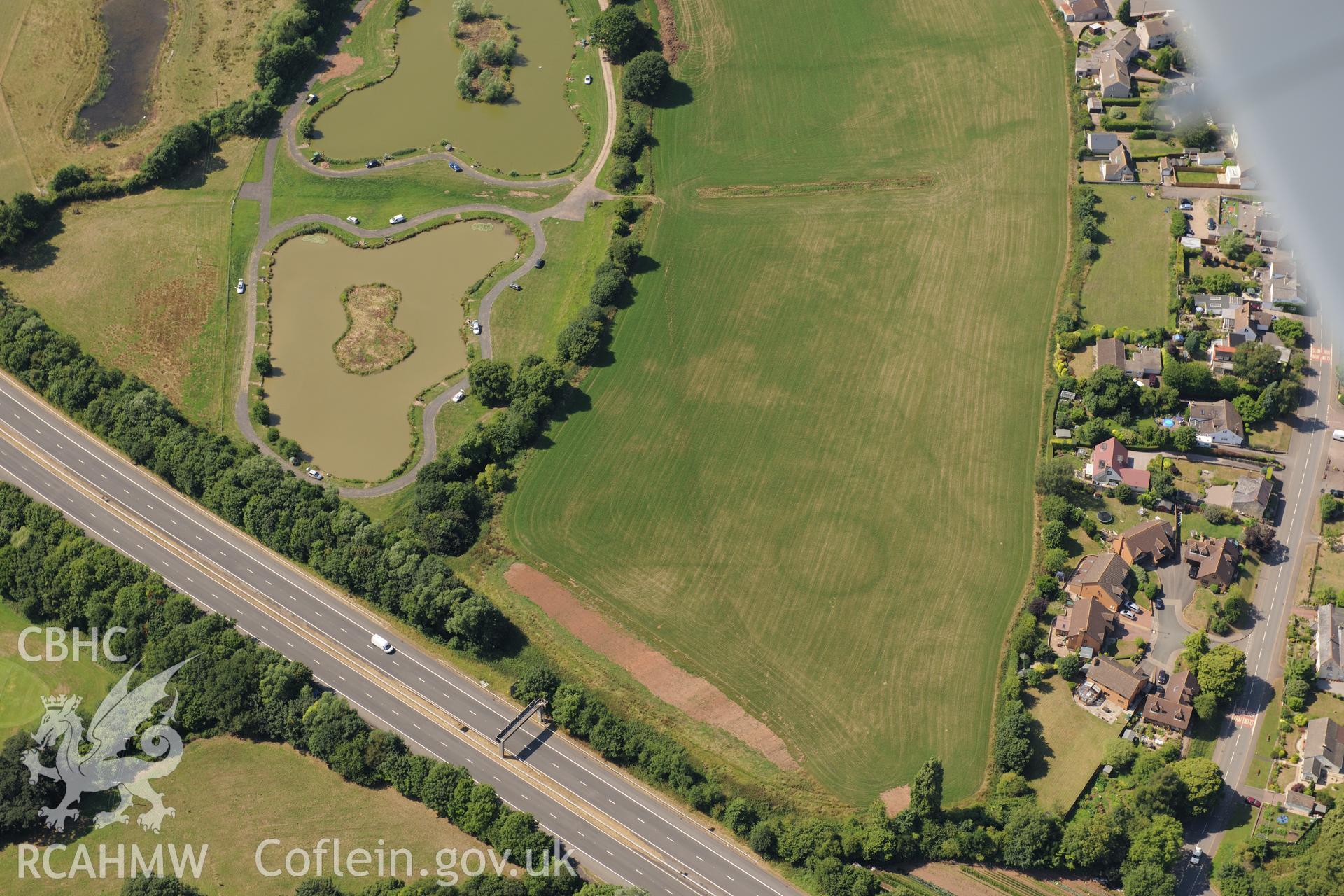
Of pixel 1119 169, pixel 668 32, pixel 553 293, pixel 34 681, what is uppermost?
pixel 668 32

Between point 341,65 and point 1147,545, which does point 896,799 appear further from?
point 341,65

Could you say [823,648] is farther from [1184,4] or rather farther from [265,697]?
[1184,4]

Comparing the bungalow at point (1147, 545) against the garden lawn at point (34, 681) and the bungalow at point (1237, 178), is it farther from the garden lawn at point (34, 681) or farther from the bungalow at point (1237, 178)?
the garden lawn at point (34, 681)

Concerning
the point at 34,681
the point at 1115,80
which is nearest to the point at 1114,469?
the point at 1115,80

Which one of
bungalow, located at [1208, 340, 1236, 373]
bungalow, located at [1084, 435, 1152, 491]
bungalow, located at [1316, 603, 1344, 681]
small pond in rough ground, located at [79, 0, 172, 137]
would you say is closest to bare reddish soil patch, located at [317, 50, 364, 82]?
small pond in rough ground, located at [79, 0, 172, 137]

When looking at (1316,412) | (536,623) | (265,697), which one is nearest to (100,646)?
(265,697)

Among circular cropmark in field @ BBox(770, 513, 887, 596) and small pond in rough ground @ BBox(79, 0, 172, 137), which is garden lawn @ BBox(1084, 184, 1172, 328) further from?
small pond in rough ground @ BBox(79, 0, 172, 137)
